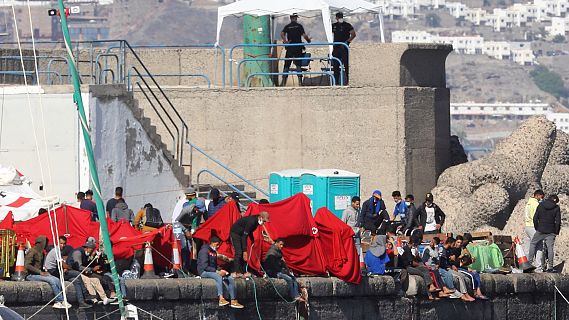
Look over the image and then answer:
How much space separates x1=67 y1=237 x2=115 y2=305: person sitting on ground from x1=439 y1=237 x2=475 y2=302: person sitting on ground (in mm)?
6543

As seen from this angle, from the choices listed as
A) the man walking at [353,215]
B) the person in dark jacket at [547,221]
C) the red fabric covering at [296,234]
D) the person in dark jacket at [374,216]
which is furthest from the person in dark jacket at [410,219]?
the red fabric covering at [296,234]

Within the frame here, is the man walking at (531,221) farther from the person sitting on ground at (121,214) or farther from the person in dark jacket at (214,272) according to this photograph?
the person sitting on ground at (121,214)

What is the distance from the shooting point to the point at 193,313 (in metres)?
27.5

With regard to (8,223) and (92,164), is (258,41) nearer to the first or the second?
(8,223)

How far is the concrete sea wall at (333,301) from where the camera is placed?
85.5 ft

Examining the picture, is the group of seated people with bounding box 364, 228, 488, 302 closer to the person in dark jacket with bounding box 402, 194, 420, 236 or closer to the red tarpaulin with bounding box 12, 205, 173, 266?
the person in dark jacket with bounding box 402, 194, 420, 236

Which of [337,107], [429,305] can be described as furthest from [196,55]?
[429,305]

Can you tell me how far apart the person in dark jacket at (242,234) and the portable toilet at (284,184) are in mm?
5741

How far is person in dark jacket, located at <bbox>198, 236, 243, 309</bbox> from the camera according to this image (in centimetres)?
2750

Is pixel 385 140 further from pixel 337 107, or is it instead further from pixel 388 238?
pixel 388 238

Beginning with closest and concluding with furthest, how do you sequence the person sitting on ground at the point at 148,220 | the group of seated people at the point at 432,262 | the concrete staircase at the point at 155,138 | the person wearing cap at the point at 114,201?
the person sitting on ground at the point at 148,220
the group of seated people at the point at 432,262
the person wearing cap at the point at 114,201
the concrete staircase at the point at 155,138

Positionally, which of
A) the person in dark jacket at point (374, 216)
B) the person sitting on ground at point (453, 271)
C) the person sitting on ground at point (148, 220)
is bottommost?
the person sitting on ground at point (453, 271)

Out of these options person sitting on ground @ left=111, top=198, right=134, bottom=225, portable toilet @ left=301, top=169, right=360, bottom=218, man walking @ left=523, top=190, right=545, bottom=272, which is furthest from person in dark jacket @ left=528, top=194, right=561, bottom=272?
person sitting on ground @ left=111, top=198, right=134, bottom=225

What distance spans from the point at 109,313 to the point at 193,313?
1.68 m
